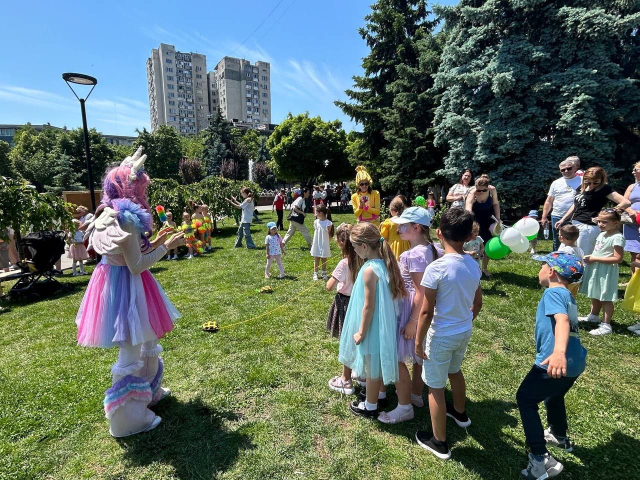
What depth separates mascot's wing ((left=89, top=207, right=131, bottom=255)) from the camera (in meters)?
2.43

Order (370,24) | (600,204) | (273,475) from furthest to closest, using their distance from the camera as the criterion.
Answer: (370,24), (600,204), (273,475)

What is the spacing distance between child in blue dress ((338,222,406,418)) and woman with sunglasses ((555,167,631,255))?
376cm

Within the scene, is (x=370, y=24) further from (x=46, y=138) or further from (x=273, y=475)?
(x=46, y=138)

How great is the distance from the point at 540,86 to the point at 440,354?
12955 mm

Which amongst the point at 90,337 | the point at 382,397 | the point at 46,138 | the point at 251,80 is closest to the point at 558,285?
the point at 382,397

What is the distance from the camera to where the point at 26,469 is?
99.1 inches

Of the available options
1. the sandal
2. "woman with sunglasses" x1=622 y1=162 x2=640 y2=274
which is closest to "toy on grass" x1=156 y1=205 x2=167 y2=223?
the sandal

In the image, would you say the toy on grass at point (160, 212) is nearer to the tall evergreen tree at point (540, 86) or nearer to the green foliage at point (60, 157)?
the tall evergreen tree at point (540, 86)

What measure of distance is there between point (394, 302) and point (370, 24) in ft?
67.8

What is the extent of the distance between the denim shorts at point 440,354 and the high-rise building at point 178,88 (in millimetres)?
108334

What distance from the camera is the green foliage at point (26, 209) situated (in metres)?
6.54

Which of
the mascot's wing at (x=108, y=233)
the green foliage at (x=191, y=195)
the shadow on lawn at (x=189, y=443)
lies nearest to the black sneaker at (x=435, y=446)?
the shadow on lawn at (x=189, y=443)

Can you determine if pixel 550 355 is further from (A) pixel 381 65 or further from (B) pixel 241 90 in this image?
(B) pixel 241 90

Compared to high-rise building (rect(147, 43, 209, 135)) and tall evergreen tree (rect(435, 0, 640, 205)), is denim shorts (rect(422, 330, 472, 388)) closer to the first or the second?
tall evergreen tree (rect(435, 0, 640, 205))
